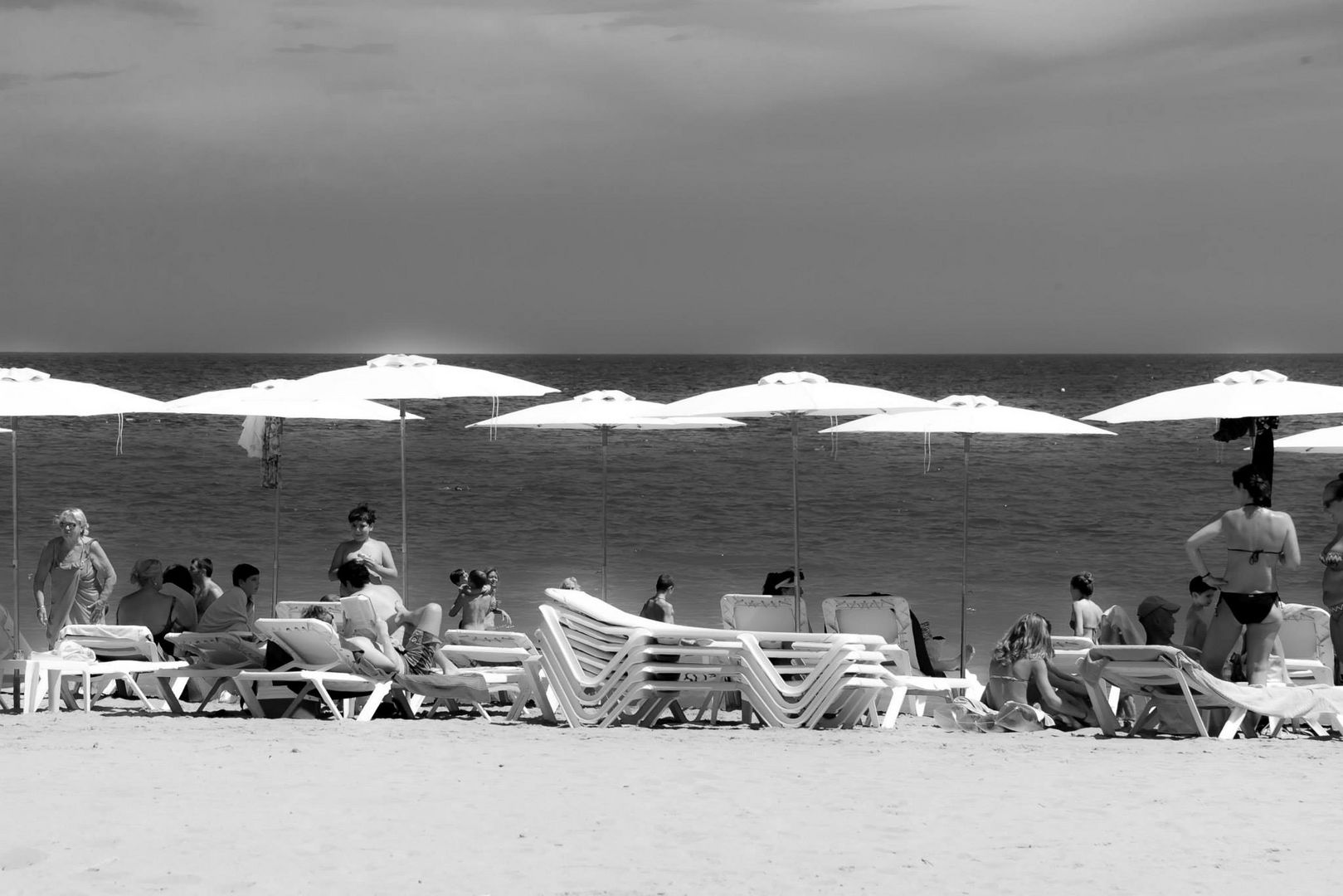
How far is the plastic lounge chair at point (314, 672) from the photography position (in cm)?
788

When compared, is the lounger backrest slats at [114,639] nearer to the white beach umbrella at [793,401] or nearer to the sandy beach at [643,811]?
the sandy beach at [643,811]

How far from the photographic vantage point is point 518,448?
4031cm

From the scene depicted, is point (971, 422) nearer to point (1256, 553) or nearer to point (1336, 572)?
point (1256, 553)

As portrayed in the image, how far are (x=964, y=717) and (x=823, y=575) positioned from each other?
11.0 metres

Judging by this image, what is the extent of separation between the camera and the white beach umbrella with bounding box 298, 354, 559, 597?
954 centimetres

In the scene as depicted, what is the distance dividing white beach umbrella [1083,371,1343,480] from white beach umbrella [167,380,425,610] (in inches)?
179

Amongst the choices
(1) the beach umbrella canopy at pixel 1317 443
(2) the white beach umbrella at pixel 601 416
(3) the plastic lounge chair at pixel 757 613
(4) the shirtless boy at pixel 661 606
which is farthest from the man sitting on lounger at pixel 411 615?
(1) the beach umbrella canopy at pixel 1317 443

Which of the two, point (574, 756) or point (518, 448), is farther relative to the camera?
point (518, 448)

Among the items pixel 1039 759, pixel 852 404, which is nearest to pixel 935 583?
pixel 852 404

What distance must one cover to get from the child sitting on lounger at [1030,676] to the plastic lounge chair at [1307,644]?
4.73 feet

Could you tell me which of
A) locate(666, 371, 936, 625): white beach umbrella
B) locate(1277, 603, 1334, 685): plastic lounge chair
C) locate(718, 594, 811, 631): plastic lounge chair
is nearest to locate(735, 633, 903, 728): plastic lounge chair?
locate(718, 594, 811, 631): plastic lounge chair

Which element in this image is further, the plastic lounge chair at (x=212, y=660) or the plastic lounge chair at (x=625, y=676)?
the plastic lounge chair at (x=212, y=660)

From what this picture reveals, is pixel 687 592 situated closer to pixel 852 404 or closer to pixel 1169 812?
pixel 852 404

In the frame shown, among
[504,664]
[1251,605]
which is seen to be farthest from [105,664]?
[1251,605]
